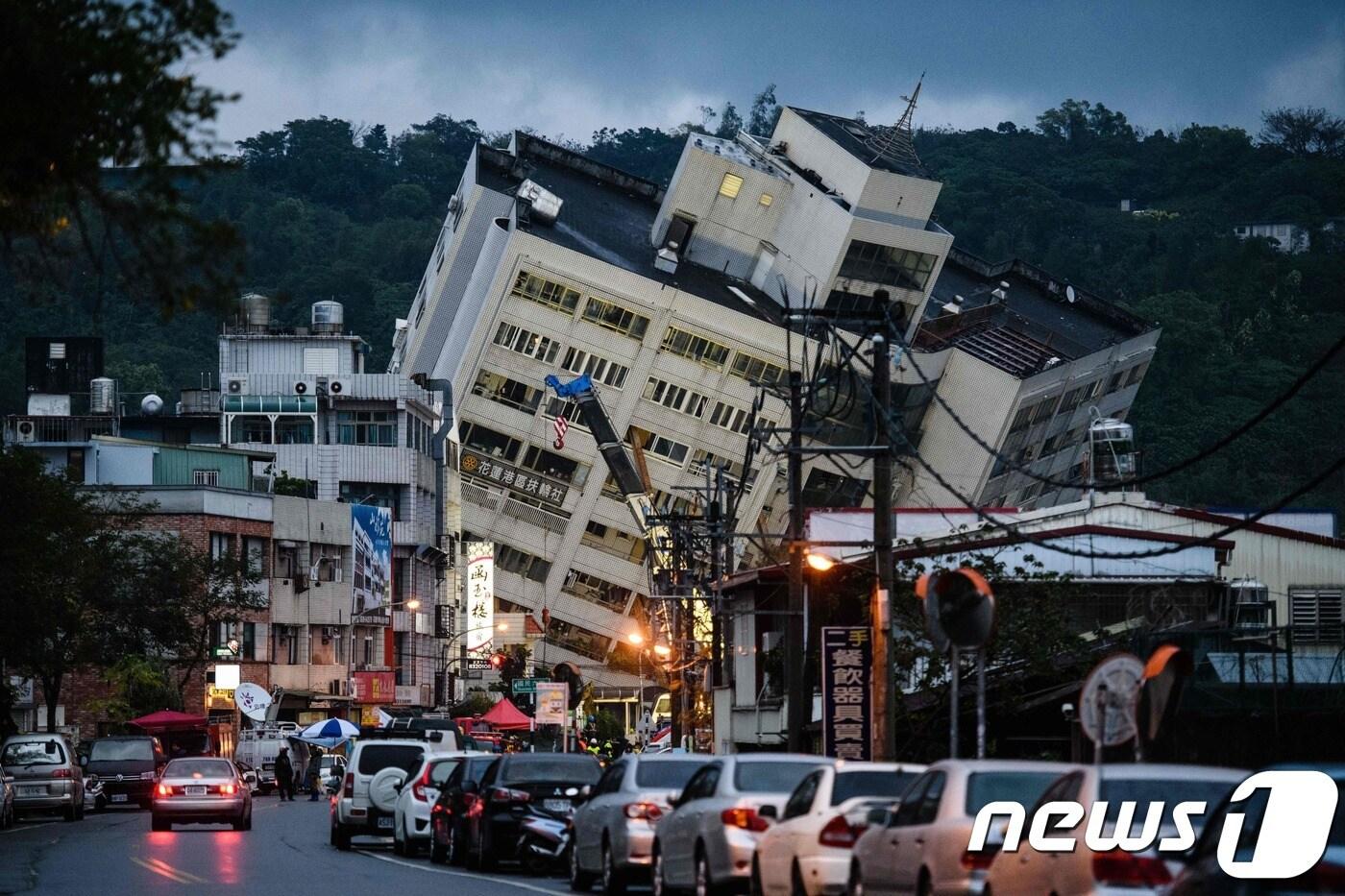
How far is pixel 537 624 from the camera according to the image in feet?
381

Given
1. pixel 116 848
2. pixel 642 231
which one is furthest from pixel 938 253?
pixel 116 848

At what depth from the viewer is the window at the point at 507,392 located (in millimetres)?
114750

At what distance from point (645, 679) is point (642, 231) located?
23.4 metres

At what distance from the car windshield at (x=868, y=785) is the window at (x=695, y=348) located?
303 feet

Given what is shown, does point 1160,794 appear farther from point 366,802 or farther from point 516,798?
point 366,802

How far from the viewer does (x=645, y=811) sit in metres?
24.2

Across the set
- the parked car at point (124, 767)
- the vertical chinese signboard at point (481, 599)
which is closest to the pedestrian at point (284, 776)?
the parked car at point (124, 767)

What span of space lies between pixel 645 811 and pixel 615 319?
89.7 metres

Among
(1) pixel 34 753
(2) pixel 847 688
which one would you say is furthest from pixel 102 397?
(2) pixel 847 688

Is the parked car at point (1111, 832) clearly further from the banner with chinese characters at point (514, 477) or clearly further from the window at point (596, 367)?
the banner with chinese characters at point (514, 477)

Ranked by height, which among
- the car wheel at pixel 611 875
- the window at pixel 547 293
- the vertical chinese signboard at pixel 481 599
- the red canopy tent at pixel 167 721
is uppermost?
the window at pixel 547 293

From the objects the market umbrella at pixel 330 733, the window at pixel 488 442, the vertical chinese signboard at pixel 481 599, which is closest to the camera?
the market umbrella at pixel 330 733

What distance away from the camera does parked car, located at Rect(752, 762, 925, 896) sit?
18812mm

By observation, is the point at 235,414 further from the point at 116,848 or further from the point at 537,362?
the point at 116,848
